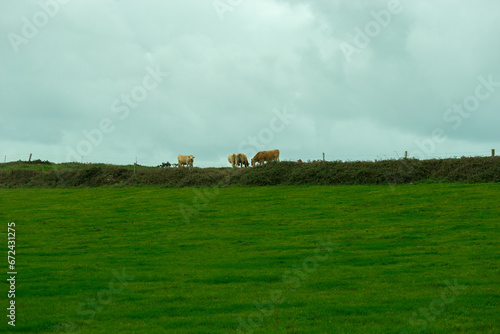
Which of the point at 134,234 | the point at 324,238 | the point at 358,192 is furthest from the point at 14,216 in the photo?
the point at 358,192

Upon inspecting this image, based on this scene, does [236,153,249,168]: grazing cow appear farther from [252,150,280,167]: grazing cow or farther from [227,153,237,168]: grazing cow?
[252,150,280,167]: grazing cow

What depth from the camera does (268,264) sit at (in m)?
19.2

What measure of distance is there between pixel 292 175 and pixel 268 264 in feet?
91.6

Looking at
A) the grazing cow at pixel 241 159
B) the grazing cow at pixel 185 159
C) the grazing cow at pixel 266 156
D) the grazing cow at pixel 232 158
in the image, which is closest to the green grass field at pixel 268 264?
the grazing cow at pixel 232 158

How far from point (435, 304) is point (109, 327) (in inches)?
328

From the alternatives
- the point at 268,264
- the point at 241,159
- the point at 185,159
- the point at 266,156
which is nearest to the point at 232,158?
the point at 241,159

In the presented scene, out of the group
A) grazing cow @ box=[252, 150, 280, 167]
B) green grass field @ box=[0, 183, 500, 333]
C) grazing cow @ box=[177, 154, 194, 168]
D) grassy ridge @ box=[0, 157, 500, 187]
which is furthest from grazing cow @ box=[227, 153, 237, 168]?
green grass field @ box=[0, 183, 500, 333]

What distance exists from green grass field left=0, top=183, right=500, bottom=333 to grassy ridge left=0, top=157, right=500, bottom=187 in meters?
4.12

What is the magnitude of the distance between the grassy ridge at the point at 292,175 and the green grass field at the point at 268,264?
4.12m

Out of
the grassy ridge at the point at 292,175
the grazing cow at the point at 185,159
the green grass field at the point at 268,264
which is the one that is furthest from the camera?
the grazing cow at the point at 185,159

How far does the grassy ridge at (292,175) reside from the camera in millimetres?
41375

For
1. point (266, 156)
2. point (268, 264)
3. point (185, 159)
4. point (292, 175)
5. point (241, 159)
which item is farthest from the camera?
point (185, 159)

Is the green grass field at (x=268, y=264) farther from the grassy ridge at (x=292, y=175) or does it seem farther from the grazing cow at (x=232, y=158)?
the grazing cow at (x=232, y=158)

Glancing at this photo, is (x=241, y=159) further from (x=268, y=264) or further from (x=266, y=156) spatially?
(x=268, y=264)
